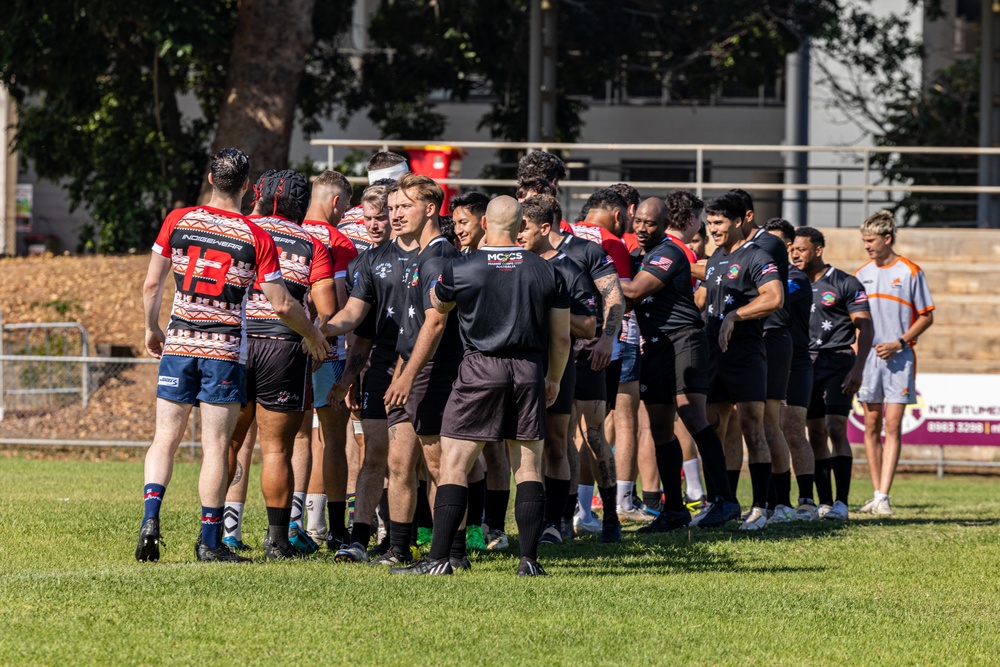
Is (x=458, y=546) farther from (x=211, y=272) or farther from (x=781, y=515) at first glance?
(x=781, y=515)

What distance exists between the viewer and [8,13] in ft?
67.2

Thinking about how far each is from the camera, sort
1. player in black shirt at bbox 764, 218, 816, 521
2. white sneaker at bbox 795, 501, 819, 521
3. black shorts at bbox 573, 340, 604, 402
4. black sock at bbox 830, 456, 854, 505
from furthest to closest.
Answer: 1. black sock at bbox 830, 456, 854, 505
2. player in black shirt at bbox 764, 218, 816, 521
3. white sneaker at bbox 795, 501, 819, 521
4. black shorts at bbox 573, 340, 604, 402

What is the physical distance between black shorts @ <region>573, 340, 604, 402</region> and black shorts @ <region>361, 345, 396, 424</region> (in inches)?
70.2

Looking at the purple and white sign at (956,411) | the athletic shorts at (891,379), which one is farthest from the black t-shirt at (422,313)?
the purple and white sign at (956,411)

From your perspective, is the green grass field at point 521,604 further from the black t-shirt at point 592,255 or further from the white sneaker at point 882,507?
the white sneaker at point 882,507

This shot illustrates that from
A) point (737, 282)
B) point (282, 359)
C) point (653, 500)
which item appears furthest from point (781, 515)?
point (282, 359)

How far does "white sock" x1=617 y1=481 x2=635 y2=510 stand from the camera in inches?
421

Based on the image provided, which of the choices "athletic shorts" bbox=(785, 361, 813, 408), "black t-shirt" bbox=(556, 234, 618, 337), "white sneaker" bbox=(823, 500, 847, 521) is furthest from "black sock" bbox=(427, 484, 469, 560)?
"athletic shorts" bbox=(785, 361, 813, 408)

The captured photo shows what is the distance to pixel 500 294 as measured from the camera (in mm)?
7234

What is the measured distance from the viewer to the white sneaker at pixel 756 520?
10.1 metres

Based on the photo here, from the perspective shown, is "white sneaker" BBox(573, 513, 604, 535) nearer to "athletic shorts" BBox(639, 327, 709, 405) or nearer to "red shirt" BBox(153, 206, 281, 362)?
Result: "athletic shorts" BBox(639, 327, 709, 405)

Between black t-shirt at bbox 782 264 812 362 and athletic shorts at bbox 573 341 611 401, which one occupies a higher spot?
black t-shirt at bbox 782 264 812 362

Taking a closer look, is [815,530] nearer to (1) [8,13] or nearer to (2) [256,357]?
(2) [256,357]

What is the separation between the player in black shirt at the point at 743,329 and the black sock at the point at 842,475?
4.31 feet
